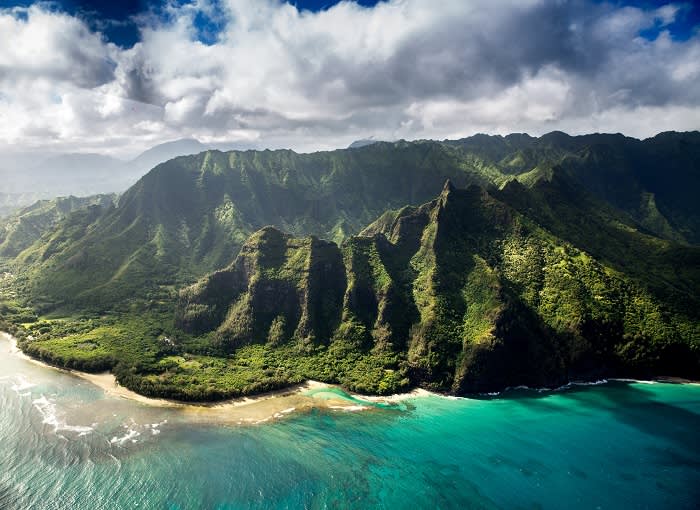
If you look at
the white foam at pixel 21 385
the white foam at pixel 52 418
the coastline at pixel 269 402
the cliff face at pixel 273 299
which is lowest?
the white foam at pixel 52 418

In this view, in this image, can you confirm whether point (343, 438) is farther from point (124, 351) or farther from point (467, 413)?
point (124, 351)

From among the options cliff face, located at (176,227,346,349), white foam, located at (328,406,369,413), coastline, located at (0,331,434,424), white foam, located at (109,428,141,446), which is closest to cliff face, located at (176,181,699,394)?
cliff face, located at (176,227,346,349)

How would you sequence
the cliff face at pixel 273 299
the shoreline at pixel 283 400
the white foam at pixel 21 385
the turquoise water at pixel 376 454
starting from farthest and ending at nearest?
the cliff face at pixel 273 299 → the white foam at pixel 21 385 → the shoreline at pixel 283 400 → the turquoise water at pixel 376 454

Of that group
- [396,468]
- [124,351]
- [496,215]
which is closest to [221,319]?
[124,351]

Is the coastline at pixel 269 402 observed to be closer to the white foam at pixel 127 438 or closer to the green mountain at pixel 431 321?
the green mountain at pixel 431 321

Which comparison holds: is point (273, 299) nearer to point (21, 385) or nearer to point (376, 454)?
point (376, 454)

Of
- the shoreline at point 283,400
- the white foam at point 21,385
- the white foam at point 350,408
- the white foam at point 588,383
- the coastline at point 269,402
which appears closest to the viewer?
the coastline at point 269,402

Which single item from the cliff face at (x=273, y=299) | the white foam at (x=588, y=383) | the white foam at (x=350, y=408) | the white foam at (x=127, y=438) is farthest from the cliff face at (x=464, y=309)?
the white foam at (x=127, y=438)
